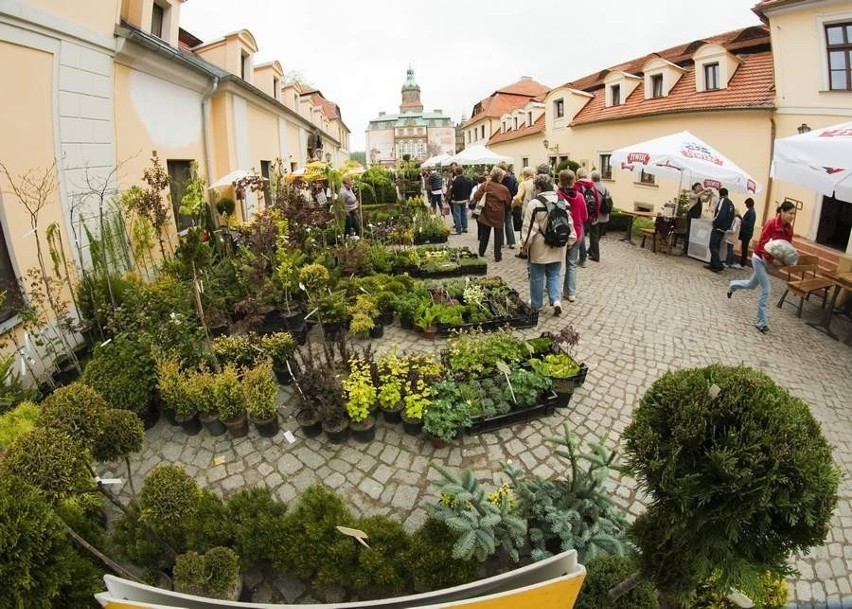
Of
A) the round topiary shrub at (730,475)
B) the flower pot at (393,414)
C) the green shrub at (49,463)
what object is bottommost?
the flower pot at (393,414)

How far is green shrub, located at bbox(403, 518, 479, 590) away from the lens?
2.55 meters

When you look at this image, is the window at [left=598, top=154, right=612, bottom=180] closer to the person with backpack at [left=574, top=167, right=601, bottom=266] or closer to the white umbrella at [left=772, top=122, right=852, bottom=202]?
the person with backpack at [left=574, top=167, right=601, bottom=266]

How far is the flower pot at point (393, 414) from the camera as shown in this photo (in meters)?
4.19

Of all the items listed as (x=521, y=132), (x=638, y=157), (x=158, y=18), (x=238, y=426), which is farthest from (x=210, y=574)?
(x=521, y=132)

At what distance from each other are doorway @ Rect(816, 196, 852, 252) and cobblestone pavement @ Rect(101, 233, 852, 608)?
4304 millimetres

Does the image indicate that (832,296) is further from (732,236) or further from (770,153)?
(770,153)

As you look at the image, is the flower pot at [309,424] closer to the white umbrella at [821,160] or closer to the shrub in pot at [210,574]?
the shrub in pot at [210,574]

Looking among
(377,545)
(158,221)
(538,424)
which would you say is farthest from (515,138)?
(377,545)

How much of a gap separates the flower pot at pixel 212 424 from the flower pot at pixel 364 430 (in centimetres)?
137

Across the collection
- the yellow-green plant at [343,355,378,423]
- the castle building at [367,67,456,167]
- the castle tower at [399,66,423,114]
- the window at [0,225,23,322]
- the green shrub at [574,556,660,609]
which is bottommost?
the green shrub at [574,556,660,609]

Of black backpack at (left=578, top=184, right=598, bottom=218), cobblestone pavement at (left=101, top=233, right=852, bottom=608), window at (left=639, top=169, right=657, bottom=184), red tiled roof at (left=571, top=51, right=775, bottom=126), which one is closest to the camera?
cobblestone pavement at (left=101, top=233, right=852, bottom=608)

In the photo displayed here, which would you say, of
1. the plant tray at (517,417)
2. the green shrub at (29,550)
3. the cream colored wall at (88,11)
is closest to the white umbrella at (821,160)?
the plant tray at (517,417)

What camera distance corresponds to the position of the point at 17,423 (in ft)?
10.5

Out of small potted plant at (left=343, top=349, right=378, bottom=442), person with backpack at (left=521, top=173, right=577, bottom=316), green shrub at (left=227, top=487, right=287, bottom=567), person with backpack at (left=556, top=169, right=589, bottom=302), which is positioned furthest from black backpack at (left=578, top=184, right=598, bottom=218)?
green shrub at (left=227, top=487, right=287, bottom=567)
